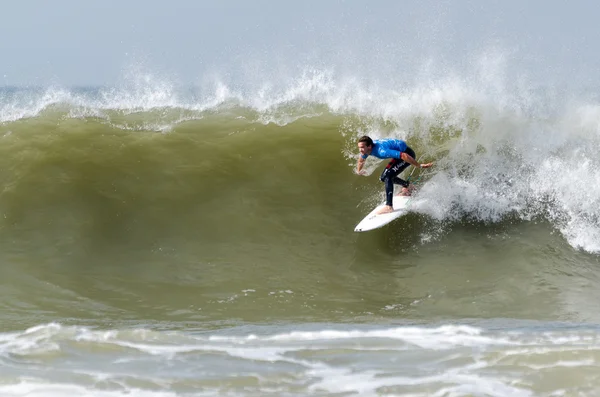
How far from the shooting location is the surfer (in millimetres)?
7992

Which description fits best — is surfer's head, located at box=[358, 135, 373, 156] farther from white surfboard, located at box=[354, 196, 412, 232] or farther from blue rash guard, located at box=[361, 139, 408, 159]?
white surfboard, located at box=[354, 196, 412, 232]

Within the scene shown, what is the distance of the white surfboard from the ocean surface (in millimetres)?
135

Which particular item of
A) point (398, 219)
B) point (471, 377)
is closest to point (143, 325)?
point (471, 377)

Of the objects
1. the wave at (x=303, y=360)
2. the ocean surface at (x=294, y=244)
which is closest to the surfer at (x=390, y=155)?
the ocean surface at (x=294, y=244)

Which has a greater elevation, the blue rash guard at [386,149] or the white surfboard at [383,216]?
the blue rash guard at [386,149]

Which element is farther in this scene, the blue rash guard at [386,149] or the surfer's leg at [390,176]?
the surfer's leg at [390,176]

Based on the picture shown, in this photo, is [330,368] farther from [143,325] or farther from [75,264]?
[75,264]

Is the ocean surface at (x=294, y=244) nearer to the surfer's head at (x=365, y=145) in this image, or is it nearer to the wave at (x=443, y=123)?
the wave at (x=443, y=123)

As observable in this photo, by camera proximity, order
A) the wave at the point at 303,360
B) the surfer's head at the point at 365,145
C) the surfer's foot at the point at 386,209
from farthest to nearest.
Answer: the surfer's foot at the point at 386,209 → the surfer's head at the point at 365,145 → the wave at the point at 303,360

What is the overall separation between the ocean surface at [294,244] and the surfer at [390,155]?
→ 45 centimetres

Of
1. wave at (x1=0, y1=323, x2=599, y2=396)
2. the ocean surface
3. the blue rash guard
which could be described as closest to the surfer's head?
the blue rash guard

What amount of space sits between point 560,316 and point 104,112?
9111 millimetres

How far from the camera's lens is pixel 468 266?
7.65 metres

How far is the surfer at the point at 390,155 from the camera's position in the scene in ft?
26.2
